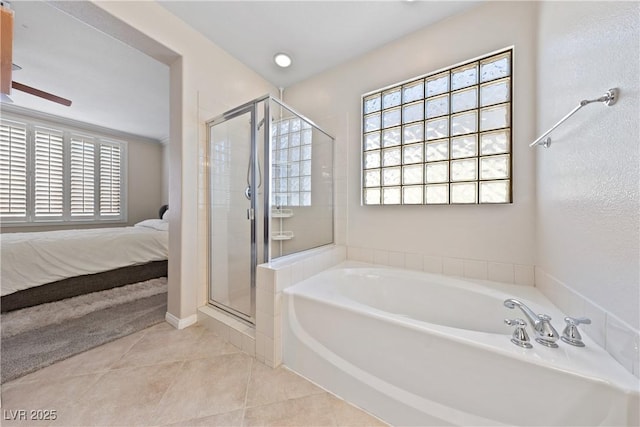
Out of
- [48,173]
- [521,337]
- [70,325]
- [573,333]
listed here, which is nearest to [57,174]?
[48,173]

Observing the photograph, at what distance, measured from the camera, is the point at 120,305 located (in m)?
2.13

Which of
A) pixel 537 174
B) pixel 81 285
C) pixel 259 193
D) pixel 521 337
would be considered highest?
pixel 537 174

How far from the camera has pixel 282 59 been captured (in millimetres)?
2125

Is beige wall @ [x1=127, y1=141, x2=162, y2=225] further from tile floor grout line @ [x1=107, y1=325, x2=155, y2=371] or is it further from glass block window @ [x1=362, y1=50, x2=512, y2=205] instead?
glass block window @ [x1=362, y1=50, x2=512, y2=205]

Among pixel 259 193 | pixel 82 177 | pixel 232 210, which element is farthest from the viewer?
pixel 82 177

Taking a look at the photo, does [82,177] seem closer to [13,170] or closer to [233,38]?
[13,170]

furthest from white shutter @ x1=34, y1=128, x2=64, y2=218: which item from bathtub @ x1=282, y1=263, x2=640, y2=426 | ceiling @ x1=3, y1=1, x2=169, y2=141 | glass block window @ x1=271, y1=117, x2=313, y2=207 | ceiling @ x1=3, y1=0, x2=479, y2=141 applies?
bathtub @ x1=282, y1=263, x2=640, y2=426

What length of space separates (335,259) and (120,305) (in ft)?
6.96

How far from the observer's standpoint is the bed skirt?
2.01m

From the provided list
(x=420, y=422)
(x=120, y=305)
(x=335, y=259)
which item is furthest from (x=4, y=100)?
(x=420, y=422)

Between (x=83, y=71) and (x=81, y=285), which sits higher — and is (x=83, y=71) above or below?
above

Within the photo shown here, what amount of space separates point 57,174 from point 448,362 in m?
5.63

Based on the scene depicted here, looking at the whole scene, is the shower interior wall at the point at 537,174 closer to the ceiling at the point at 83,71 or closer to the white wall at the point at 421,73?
the white wall at the point at 421,73

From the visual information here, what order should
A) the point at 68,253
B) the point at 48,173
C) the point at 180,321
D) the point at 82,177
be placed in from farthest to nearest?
the point at 82,177
the point at 48,173
the point at 68,253
the point at 180,321
